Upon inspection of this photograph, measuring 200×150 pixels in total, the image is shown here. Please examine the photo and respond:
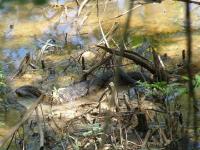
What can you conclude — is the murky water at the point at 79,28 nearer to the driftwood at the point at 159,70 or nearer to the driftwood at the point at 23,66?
the driftwood at the point at 23,66

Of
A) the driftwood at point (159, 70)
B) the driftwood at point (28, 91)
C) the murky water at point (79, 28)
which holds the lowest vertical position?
the driftwood at point (28, 91)

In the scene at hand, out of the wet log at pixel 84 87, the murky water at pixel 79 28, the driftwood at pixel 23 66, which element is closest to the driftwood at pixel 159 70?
the wet log at pixel 84 87

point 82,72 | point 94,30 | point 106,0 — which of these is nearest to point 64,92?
point 82,72

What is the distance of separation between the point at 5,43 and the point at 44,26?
1120 mm

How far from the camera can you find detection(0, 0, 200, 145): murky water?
26.5ft

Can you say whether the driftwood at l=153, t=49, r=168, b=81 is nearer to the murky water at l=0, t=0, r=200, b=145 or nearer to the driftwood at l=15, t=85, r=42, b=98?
the murky water at l=0, t=0, r=200, b=145

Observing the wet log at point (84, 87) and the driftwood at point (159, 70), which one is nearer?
the driftwood at point (159, 70)

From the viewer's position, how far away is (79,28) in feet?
31.3

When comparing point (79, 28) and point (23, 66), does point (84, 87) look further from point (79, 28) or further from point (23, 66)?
point (79, 28)

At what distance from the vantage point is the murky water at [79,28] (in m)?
8.06

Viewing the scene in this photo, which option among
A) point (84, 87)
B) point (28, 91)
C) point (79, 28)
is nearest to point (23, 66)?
point (28, 91)

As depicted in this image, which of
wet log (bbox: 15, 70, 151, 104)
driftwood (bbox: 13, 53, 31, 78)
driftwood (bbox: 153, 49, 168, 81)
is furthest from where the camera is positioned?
driftwood (bbox: 13, 53, 31, 78)

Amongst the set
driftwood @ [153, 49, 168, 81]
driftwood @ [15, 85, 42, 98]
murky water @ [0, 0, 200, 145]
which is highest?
murky water @ [0, 0, 200, 145]

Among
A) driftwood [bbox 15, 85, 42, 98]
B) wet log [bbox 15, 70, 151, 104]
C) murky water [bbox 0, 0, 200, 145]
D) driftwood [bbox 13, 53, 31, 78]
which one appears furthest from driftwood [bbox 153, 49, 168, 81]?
driftwood [bbox 13, 53, 31, 78]
